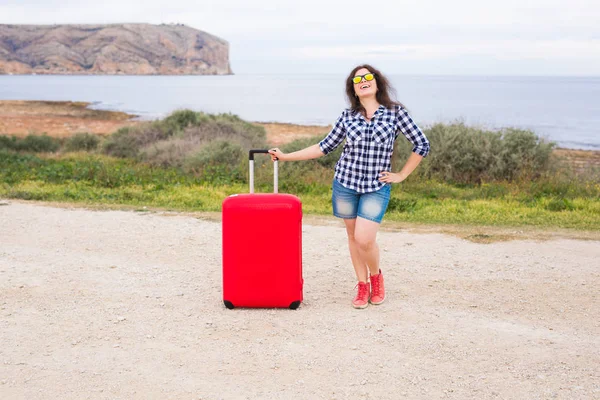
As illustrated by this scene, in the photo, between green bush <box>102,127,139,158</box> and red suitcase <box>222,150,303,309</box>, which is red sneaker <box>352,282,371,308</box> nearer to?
red suitcase <box>222,150,303,309</box>

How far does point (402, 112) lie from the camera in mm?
4996

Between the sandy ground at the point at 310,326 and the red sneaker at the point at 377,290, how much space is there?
0.10 meters

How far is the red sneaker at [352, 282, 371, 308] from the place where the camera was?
214 inches

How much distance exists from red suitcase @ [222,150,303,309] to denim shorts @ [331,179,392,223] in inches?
12.1

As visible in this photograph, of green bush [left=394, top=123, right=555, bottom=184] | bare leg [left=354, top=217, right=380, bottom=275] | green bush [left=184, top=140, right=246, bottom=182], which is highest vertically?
bare leg [left=354, top=217, right=380, bottom=275]

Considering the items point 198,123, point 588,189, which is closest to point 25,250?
point 588,189

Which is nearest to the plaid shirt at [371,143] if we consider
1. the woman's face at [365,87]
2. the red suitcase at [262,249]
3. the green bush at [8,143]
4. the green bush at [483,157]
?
the woman's face at [365,87]

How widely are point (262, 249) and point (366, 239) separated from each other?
79 cm

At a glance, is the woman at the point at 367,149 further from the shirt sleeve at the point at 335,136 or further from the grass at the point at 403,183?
the grass at the point at 403,183

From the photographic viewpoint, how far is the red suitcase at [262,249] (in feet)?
16.9

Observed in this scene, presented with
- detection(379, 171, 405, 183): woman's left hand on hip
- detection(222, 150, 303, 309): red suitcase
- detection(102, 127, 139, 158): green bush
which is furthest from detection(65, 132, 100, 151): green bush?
detection(379, 171, 405, 183): woman's left hand on hip

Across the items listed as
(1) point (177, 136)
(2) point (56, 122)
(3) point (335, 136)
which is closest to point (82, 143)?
(1) point (177, 136)

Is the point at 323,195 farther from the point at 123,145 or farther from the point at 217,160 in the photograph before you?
the point at 123,145

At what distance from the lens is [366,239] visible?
5137 millimetres
